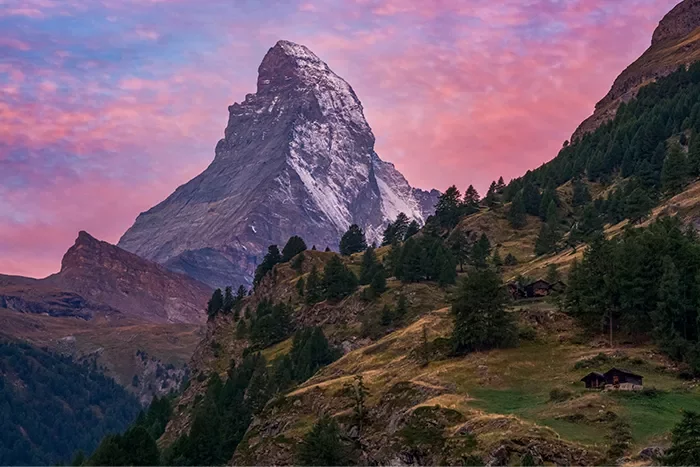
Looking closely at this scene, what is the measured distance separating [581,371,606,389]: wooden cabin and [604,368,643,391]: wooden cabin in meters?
0.86

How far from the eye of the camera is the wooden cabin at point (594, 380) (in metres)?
99.2

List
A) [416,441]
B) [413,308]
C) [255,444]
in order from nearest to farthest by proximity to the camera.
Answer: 1. [416,441]
2. [255,444]
3. [413,308]

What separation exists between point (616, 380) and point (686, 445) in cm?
2996

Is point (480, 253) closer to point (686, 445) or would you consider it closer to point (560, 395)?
point (560, 395)

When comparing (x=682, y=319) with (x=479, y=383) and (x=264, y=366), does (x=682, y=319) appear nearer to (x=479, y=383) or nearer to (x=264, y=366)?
(x=479, y=383)

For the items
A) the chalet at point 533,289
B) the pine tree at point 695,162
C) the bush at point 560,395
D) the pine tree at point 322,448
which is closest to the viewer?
the bush at point 560,395

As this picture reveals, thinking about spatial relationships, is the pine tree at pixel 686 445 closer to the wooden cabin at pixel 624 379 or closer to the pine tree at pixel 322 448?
the wooden cabin at pixel 624 379

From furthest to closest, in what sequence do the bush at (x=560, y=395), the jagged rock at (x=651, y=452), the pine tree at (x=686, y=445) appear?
1. the bush at (x=560, y=395)
2. the jagged rock at (x=651, y=452)
3. the pine tree at (x=686, y=445)

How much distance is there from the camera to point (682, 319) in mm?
109688

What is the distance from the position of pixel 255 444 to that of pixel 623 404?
2169 inches

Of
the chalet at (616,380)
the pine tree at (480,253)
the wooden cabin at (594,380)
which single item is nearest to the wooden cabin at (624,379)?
the chalet at (616,380)

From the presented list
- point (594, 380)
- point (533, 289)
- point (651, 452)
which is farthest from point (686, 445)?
point (533, 289)

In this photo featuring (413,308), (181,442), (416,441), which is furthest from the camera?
(413,308)

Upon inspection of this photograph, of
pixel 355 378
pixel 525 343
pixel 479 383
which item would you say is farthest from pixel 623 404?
pixel 355 378
